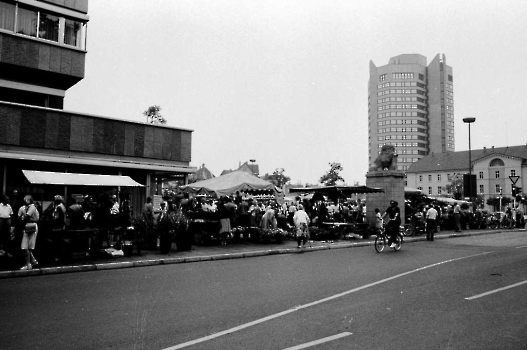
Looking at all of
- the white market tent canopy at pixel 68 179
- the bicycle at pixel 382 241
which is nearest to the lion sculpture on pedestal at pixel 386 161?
the bicycle at pixel 382 241

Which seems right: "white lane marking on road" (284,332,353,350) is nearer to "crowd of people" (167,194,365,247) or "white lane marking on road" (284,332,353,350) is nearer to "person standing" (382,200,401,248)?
"person standing" (382,200,401,248)

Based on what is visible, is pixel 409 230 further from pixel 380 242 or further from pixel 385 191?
pixel 380 242

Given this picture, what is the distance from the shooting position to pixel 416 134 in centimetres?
15638

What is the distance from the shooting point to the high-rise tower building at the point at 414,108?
157000 mm

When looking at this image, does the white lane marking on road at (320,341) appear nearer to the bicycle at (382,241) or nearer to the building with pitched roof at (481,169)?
the bicycle at (382,241)

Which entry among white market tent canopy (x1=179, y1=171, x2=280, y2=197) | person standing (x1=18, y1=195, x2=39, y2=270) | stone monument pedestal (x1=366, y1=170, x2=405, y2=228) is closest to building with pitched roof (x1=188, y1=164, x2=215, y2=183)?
white market tent canopy (x1=179, y1=171, x2=280, y2=197)

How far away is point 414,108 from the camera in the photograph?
157125 mm

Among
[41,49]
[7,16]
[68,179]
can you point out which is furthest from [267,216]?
[7,16]

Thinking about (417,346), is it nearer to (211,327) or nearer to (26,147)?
(211,327)

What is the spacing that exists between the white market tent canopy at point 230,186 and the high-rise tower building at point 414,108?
14151cm

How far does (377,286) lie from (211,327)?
4.18m

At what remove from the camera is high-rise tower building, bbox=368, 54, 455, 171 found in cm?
15700

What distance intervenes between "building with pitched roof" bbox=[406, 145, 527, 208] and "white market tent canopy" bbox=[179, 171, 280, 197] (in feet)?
247

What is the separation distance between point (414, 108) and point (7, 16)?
152m
